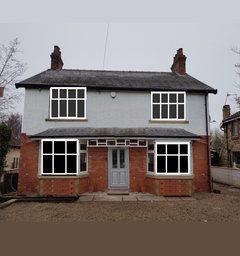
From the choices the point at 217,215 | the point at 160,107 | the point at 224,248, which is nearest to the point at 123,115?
the point at 160,107

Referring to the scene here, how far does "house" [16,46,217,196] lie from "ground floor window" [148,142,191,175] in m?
0.05

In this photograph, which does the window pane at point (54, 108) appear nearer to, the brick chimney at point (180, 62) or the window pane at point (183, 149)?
the window pane at point (183, 149)

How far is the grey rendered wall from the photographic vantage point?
16094 millimetres

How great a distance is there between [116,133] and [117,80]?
393 centimetres

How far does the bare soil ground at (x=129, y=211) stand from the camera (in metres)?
9.58

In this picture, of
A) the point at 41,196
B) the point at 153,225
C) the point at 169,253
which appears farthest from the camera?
the point at 41,196

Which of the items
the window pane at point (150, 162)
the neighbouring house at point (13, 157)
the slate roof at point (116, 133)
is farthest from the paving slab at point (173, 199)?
the neighbouring house at point (13, 157)

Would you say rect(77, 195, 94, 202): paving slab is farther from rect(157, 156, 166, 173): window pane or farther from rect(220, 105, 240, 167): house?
rect(220, 105, 240, 167): house

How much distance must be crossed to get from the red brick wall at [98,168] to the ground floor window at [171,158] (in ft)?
9.40

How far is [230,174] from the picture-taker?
1962cm

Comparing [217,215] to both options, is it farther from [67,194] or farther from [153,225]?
[67,194]

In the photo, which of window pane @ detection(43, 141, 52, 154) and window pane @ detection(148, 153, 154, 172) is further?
window pane @ detection(148, 153, 154, 172)

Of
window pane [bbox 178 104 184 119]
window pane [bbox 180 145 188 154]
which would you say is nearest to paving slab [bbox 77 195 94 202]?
window pane [bbox 180 145 188 154]

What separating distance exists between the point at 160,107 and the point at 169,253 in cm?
1157
